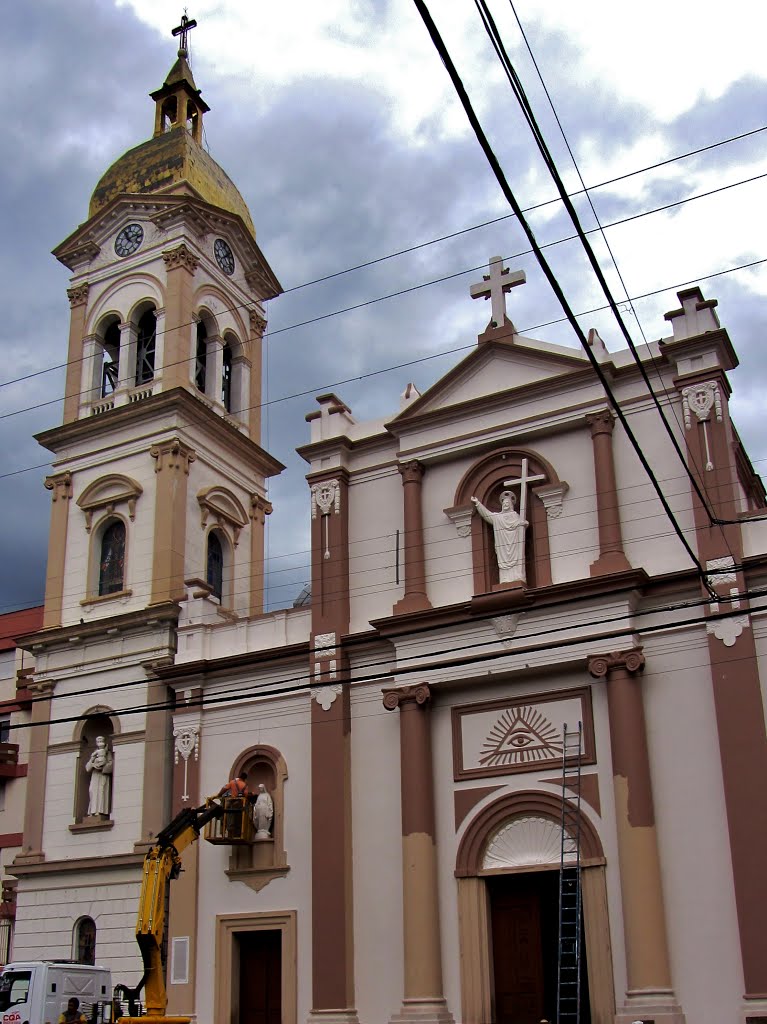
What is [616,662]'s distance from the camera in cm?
2100

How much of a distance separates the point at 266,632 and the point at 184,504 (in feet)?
16.3

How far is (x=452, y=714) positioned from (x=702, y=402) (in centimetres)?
739

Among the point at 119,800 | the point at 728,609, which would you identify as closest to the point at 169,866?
the point at 119,800

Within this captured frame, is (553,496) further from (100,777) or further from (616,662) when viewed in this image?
(100,777)

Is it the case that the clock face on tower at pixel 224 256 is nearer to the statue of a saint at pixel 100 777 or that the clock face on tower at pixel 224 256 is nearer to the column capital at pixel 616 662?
the statue of a saint at pixel 100 777

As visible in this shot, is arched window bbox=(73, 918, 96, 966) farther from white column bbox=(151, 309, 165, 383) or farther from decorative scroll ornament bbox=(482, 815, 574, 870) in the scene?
white column bbox=(151, 309, 165, 383)

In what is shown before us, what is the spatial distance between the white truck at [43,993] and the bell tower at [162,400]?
328 inches

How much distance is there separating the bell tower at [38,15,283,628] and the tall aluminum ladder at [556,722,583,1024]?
940 centimetres

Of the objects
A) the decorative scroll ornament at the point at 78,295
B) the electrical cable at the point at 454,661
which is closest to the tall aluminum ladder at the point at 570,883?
the electrical cable at the point at 454,661

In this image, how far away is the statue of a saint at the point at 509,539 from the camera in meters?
22.7

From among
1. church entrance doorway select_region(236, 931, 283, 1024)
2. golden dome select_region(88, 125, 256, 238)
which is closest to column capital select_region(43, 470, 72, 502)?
golden dome select_region(88, 125, 256, 238)

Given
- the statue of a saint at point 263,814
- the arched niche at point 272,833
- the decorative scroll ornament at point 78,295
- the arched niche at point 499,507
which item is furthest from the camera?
the decorative scroll ornament at point 78,295

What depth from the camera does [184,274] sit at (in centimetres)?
3183

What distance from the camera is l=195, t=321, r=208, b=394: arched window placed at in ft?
107
